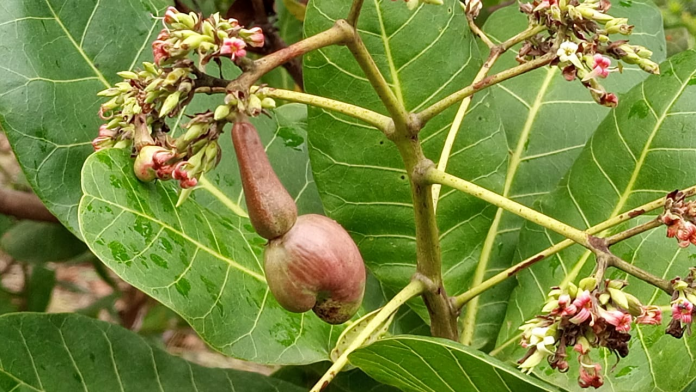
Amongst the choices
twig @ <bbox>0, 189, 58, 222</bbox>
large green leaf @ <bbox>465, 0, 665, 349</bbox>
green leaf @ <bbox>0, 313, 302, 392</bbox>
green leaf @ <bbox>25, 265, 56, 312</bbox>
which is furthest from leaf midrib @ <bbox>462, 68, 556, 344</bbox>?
green leaf @ <bbox>25, 265, 56, 312</bbox>

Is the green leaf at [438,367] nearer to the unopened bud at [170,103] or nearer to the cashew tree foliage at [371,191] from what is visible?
the cashew tree foliage at [371,191]

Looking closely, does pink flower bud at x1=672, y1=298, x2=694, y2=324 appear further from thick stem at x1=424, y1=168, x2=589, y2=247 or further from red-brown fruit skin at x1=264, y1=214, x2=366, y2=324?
red-brown fruit skin at x1=264, y1=214, x2=366, y2=324

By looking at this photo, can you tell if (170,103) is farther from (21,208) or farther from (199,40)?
(21,208)

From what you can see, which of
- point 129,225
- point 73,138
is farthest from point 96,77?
point 129,225

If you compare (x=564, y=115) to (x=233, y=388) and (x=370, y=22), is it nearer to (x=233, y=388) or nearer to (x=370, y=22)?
(x=370, y=22)

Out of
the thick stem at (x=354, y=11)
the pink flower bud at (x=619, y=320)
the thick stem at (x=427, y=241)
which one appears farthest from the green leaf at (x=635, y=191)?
the thick stem at (x=354, y=11)

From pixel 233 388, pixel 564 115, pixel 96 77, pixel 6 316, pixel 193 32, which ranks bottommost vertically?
pixel 233 388
